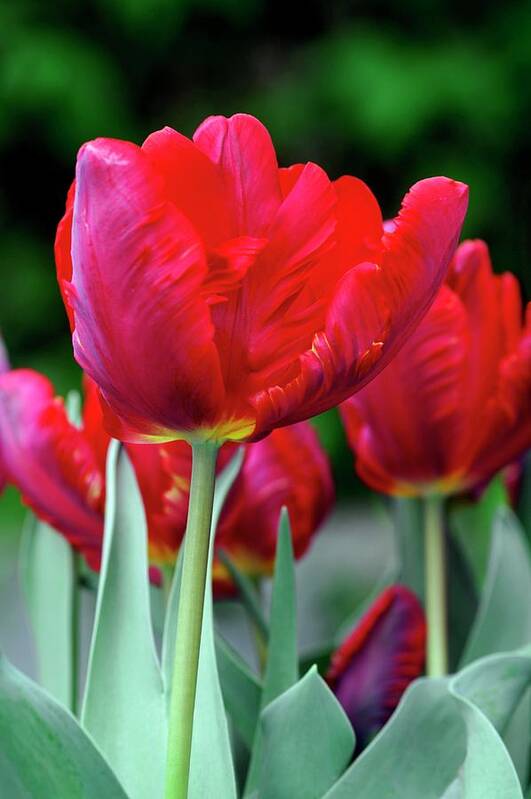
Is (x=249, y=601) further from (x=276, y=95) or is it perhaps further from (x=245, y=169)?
(x=276, y=95)

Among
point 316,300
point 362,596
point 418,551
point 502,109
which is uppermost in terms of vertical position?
point 316,300

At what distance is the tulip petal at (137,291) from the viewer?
21 cm

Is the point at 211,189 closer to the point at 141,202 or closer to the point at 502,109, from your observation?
the point at 141,202

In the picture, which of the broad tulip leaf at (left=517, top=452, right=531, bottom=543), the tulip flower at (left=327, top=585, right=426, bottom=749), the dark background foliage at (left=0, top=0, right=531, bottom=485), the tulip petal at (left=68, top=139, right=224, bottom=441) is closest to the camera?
the tulip petal at (left=68, top=139, right=224, bottom=441)

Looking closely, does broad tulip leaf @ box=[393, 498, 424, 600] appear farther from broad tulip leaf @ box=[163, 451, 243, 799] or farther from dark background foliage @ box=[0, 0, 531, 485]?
dark background foliage @ box=[0, 0, 531, 485]

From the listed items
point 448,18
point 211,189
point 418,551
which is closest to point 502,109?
point 448,18

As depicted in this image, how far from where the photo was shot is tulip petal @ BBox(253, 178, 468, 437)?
221 mm

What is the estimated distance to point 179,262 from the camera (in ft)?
0.69

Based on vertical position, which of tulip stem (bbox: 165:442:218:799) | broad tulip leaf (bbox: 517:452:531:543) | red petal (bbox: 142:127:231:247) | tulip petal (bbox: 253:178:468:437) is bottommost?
broad tulip leaf (bbox: 517:452:531:543)

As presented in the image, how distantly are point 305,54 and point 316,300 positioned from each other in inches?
106

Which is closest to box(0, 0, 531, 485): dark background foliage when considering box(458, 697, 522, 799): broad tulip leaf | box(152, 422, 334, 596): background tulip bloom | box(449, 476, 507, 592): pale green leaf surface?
box(449, 476, 507, 592): pale green leaf surface

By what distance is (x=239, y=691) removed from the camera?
1.06 feet

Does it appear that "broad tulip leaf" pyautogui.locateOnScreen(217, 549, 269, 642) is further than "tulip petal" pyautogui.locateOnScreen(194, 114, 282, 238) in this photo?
Yes

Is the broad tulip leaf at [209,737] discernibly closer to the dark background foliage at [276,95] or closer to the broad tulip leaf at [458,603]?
the broad tulip leaf at [458,603]
